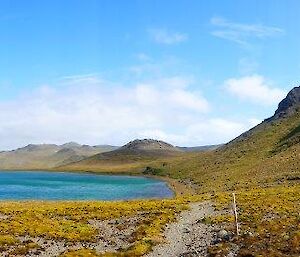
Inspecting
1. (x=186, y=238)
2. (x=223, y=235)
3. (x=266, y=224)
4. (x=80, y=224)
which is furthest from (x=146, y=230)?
(x=266, y=224)

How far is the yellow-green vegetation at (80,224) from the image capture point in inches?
1612

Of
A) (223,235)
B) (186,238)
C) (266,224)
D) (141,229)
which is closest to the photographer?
(223,235)

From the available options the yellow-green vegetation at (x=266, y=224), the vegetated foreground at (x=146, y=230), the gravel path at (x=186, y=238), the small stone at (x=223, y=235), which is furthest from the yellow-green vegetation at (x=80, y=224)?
the yellow-green vegetation at (x=266, y=224)

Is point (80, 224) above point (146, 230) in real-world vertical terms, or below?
above

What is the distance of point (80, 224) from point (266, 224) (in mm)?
20296

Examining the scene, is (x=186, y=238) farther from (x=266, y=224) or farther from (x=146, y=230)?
(x=266, y=224)

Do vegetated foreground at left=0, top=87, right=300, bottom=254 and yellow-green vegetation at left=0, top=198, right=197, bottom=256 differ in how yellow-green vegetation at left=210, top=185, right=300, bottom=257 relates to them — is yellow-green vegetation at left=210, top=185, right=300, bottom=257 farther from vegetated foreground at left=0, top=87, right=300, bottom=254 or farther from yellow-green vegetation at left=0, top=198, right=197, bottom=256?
yellow-green vegetation at left=0, top=198, right=197, bottom=256

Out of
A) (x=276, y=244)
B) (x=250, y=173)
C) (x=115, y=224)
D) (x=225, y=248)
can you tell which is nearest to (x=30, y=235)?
(x=115, y=224)

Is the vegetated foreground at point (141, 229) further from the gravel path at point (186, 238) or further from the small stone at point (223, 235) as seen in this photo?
the gravel path at point (186, 238)

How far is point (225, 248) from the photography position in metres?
37.2

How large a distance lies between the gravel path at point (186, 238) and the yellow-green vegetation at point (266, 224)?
1.86 metres

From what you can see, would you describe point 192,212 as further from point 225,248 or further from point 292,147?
point 292,147

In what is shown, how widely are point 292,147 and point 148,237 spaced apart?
121793 mm

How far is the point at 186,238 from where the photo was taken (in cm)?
4247
